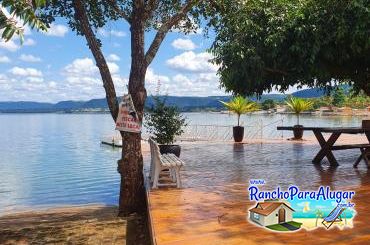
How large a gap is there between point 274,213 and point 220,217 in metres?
0.82

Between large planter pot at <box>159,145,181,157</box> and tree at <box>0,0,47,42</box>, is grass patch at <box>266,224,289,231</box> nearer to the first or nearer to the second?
tree at <box>0,0,47,42</box>

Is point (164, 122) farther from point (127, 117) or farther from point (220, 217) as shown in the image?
point (220, 217)

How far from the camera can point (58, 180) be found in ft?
53.9

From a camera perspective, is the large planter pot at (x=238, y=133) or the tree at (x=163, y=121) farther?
the large planter pot at (x=238, y=133)

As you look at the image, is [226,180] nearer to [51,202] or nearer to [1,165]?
[51,202]

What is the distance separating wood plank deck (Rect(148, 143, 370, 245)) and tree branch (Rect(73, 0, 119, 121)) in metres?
1.56

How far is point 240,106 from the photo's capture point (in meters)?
18.1

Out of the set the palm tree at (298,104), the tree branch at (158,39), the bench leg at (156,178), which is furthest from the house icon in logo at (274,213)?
the palm tree at (298,104)

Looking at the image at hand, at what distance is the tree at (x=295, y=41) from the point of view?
389 inches

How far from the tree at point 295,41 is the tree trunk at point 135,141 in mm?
2597

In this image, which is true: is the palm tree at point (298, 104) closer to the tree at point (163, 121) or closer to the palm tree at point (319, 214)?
the tree at point (163, 121)

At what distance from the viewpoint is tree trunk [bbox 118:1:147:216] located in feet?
22.7

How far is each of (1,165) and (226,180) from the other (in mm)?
18926

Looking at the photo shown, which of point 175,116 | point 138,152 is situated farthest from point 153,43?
point 175,116
